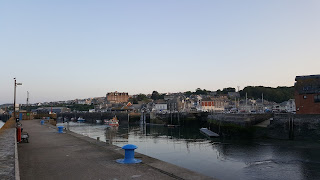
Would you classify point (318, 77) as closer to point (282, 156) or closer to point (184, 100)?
point (282, 156)

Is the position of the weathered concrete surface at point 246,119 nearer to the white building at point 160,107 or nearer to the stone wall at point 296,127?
the stone wall at point 296,127

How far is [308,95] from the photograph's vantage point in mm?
44281

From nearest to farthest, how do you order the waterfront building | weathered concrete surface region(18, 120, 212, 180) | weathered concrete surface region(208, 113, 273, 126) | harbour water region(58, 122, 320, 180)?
weathered concrete surface region(18, 120, 212, 180), harbour water region(58, 122, 320, 180), weathered concrete surface region(208, 113, 273, 126), the waterfront building

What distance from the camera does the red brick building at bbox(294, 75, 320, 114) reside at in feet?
143

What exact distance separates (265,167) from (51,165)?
1768 cm

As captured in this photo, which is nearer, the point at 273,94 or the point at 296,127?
the point at 296,127

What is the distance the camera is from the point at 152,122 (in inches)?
3612

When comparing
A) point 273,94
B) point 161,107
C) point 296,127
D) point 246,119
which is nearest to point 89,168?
point 296,127

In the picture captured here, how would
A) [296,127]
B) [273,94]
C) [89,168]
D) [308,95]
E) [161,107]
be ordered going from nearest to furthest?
[89,168], [296,127], [308,95], [161,107], [273,94]

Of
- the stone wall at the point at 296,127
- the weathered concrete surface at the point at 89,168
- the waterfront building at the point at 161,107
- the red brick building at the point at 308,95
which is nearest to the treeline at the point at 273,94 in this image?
the waterfront building at the point at 161,107

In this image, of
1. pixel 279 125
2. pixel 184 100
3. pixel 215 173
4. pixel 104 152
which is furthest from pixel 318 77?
pixel 184 100

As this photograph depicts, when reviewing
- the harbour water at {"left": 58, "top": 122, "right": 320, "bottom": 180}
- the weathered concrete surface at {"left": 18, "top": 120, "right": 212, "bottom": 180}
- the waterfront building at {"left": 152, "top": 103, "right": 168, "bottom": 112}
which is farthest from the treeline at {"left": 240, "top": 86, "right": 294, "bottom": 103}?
the weathered concrete surface at {"left": 18, "top": 120, "right": 212, "bottom": 180}

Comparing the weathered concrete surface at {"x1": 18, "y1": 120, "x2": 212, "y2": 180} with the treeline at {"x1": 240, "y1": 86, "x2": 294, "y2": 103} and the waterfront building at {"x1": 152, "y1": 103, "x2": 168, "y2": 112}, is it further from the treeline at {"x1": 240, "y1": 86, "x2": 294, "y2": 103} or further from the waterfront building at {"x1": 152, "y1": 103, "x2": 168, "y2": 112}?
the treeline at {"x1": 240, "y1": 86, "x2": 294, "y2": 103}

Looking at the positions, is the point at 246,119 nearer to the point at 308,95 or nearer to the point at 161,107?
the point at 308,95
